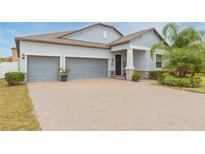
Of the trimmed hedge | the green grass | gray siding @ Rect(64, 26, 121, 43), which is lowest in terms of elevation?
the green grass

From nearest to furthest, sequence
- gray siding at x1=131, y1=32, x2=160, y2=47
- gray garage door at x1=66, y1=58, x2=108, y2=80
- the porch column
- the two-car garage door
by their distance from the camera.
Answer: the two-car garage door, the porch column, gray garage door at x1=66, y1=58, x2=108, y2=80, gray siding at x1=131, y1=32, x2=160, y2=47

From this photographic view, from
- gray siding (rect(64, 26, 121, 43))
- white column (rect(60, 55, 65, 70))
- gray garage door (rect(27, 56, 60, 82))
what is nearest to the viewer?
gray garage door (rect(27, 56, 60, 82))

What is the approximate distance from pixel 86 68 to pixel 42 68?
4.49 m

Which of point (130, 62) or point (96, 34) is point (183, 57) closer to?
point (130, 62)

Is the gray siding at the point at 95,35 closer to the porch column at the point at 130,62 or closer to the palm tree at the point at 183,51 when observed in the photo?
the porch column at the point at 130,62

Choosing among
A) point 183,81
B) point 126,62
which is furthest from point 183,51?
point 126,62

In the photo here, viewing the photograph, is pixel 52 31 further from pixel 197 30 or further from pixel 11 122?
pixel 11 122

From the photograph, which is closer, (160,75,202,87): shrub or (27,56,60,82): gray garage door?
(160,75,202,87): shrub

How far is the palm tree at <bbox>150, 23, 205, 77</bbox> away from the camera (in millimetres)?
12078

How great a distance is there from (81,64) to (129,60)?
4.90 metres

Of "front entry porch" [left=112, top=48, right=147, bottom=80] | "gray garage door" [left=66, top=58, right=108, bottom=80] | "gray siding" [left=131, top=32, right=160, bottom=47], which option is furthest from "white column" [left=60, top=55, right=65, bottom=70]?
"gray siding" [left=131, top=32, right=160, bottom=47]

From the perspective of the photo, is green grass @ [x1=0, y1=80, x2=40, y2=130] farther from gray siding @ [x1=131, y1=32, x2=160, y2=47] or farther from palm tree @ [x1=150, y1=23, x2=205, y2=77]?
gray siding @ [x1=131, y1=32, x2=160, y2=47]

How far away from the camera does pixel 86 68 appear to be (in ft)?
56.7
